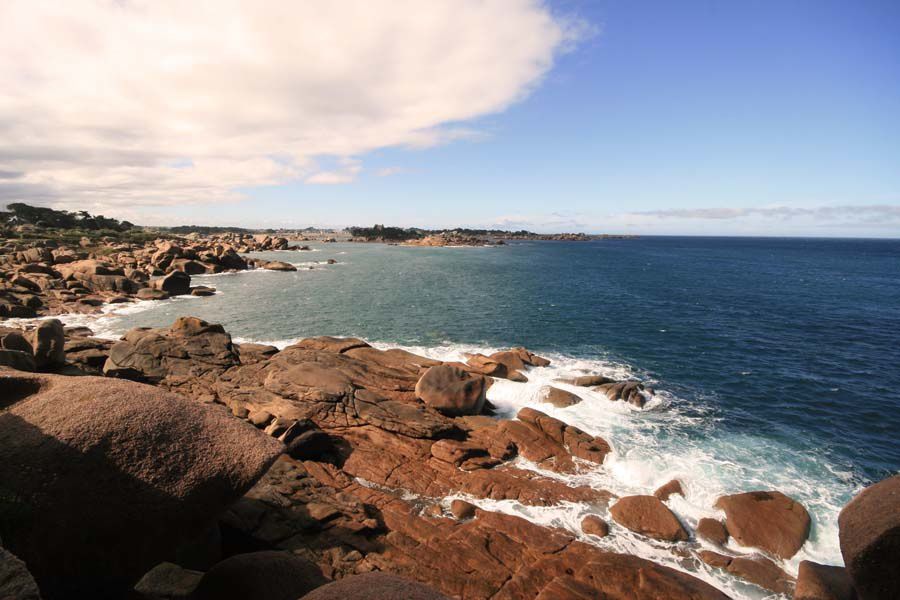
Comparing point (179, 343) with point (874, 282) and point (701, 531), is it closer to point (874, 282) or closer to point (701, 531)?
point (701, 531)

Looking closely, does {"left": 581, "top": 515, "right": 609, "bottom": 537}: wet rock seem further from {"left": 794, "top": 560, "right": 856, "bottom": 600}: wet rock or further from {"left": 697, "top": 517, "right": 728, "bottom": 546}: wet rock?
{"left": 794, "top": 560, "right": 856, "bottom": 600}: wet rock

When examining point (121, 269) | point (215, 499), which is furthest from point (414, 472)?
point (121, 269)

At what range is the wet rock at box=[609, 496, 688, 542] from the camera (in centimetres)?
1386

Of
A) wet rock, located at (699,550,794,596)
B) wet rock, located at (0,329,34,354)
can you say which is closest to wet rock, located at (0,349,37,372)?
wet rock, located at (0,329,34,354)

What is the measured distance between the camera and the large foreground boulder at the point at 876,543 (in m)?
7.25

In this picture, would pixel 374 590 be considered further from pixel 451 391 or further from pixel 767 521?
pixel 451 391

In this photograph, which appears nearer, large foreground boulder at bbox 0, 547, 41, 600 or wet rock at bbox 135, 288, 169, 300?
large foreground boulder at bbox 0, 547, 41, 600

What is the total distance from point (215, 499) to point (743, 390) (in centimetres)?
2971

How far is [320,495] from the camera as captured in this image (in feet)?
42.8

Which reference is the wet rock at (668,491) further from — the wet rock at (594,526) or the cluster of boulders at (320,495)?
the wet rock at (594,526)

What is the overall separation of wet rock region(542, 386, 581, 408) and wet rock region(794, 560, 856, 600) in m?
12.3

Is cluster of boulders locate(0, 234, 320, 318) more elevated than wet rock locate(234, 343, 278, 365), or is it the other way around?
cluster of boulders locate(0, 234, 320, 318)

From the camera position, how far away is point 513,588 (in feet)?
36.1

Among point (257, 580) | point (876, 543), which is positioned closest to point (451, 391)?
point (257, 580)
